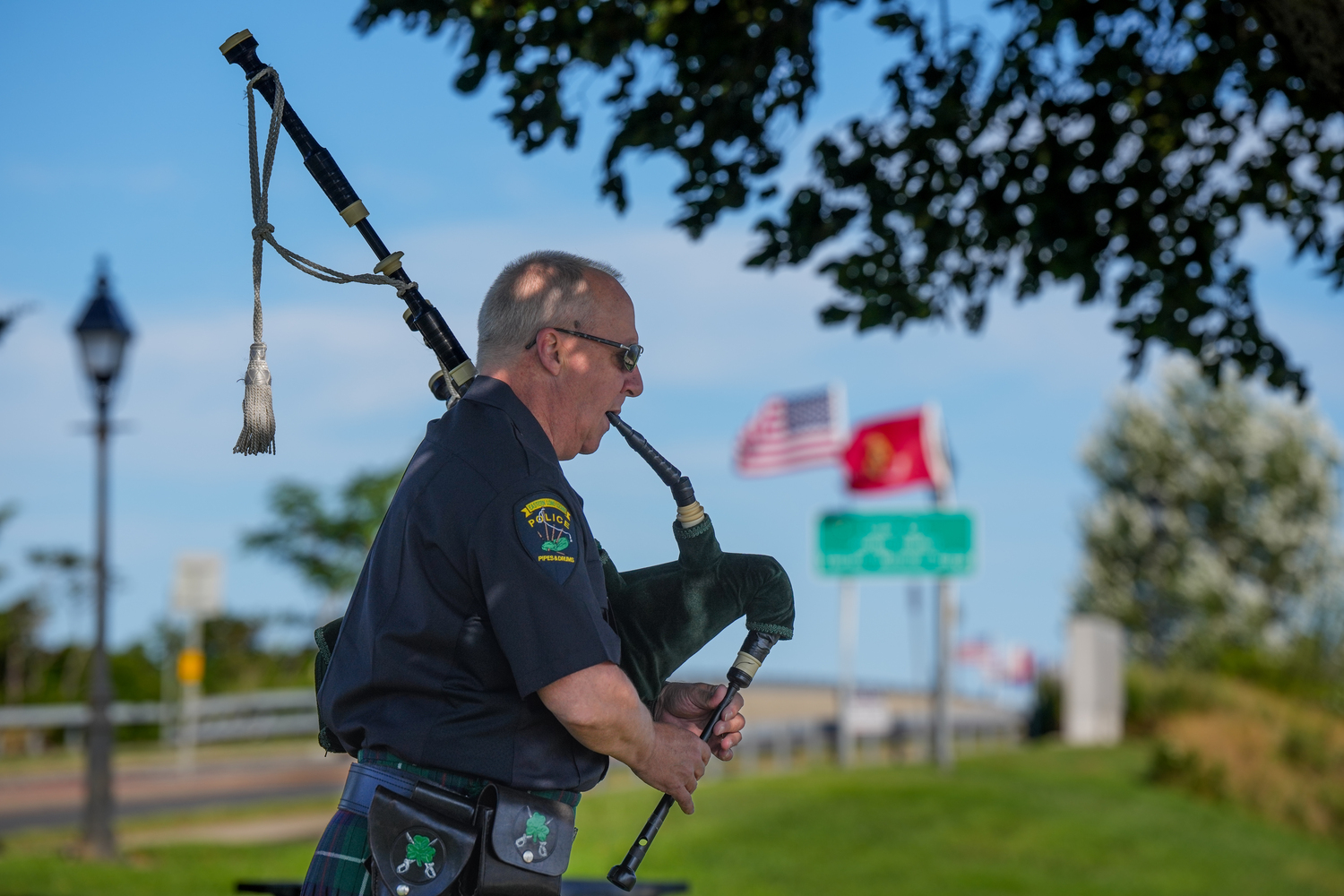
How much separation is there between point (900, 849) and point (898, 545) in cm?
877

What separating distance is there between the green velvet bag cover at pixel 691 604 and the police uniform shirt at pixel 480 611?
240 mm

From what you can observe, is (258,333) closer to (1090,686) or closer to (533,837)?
(533,837)

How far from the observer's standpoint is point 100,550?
45.7 ft

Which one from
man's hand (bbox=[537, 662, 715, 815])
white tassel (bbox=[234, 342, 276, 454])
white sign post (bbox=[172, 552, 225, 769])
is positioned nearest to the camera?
man's hand (bbox=[537, 662, 715, 815])

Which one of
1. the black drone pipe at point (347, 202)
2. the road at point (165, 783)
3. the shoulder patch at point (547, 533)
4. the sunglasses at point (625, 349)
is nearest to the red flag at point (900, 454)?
the road at point (165, 783)

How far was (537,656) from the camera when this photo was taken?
2.56 metres

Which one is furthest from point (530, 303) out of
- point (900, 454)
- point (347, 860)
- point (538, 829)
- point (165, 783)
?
point (900, 454)

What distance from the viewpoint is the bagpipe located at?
9.64 ft

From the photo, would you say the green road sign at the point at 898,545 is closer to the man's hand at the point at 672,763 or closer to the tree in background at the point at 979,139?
the tree in background at the point at 979,139

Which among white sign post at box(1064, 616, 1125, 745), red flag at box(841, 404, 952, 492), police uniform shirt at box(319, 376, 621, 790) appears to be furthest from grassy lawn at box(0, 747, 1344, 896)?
white sign post at box(1064, 616, 1125, 745)

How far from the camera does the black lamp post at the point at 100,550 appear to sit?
12.5m

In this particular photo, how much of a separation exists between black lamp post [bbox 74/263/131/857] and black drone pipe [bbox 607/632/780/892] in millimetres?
10932

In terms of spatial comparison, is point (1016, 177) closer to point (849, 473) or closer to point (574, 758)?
point (574, 758)

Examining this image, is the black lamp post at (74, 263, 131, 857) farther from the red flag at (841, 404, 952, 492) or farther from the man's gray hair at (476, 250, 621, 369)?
the red flag at (841, 404, 952, 492)
